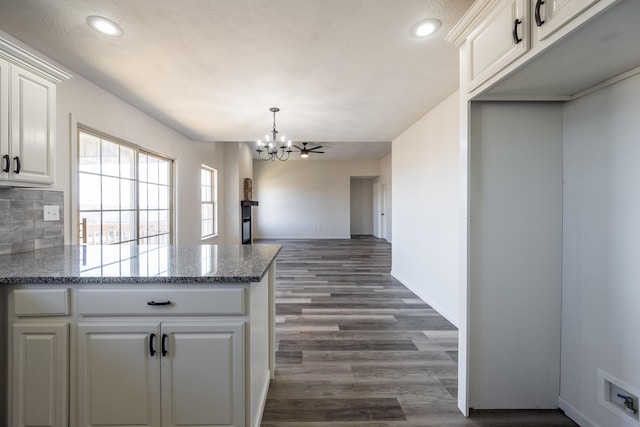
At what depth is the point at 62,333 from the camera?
50.3 inches

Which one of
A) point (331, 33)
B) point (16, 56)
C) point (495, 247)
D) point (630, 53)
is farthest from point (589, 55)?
point (16, 56)

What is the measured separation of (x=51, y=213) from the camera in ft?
7.00

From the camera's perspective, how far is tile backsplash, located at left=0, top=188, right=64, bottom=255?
1.78 meters

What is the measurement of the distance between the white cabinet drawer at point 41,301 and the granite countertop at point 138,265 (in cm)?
5

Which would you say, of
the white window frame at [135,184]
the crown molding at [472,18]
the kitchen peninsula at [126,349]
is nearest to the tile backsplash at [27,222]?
the white window frame at [135,184]

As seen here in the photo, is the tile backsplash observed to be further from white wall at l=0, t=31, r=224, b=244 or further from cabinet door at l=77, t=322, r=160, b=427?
cabinet door at l=77, t=322, r=160, b=427

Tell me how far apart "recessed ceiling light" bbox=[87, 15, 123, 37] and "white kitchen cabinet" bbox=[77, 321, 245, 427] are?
1751 mm

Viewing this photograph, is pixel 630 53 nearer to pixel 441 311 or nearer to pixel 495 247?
pixel 495 247

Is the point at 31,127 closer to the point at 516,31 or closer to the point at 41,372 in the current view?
A: the point at 41,372

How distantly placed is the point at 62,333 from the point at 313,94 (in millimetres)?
2552

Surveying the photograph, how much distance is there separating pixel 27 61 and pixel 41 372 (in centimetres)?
172

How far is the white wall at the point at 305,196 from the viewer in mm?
9812

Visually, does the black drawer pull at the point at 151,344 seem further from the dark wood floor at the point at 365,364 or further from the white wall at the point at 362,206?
the white wall at the point at 362,206

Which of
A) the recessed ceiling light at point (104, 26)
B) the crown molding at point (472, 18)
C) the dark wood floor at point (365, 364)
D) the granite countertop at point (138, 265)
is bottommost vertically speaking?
the dark wood floor at point (365, 364)
